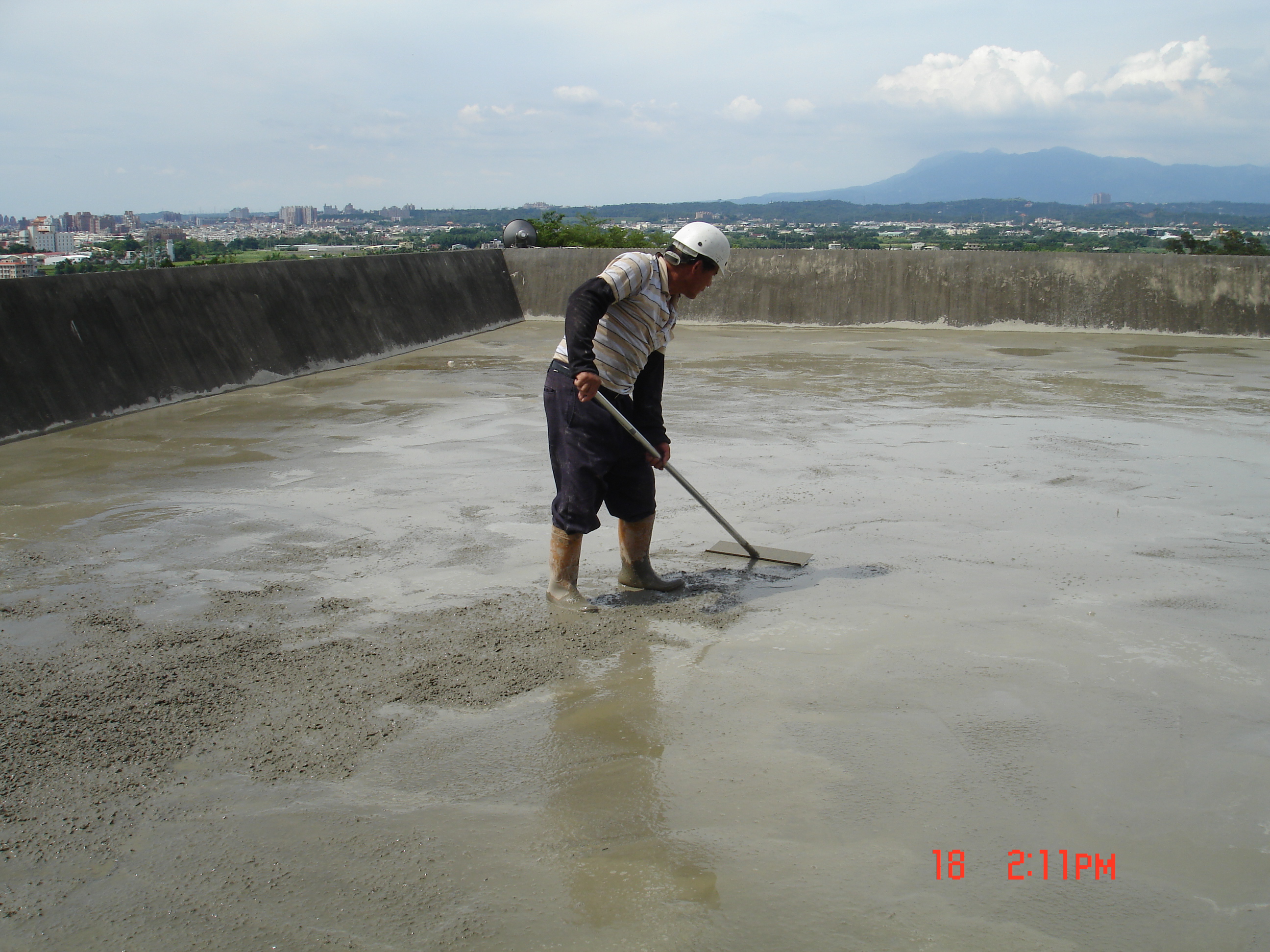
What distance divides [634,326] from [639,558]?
0.97m

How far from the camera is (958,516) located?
5082 millimetres

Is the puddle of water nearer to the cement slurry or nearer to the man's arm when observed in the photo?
the cement slurry

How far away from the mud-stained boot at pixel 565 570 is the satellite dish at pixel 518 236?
14957 mm

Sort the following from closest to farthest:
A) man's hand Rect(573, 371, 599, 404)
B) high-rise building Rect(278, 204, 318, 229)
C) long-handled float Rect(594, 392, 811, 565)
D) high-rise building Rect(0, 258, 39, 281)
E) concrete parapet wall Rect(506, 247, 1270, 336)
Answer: man's hand Rect(573, 371, 599, 404) < long-handled float Rect(594, 392, 811, 565) < high-rise building Rect(0, 258, 39, 281) < concrete parapet wall Rect(506, 247, 1270, 336) < high-rise building Rect(278, 204, 318, 229)

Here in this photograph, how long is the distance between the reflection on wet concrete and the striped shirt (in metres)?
1.25

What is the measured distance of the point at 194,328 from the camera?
356 inches

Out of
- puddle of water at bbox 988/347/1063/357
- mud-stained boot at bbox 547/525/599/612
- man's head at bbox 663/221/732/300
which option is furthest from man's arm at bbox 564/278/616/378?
puddle of water at bbox 988/347/1063/357

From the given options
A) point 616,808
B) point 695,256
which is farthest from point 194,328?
point 616,808

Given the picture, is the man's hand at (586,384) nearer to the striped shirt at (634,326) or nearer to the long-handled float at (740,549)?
the striped shirt at (634,326)

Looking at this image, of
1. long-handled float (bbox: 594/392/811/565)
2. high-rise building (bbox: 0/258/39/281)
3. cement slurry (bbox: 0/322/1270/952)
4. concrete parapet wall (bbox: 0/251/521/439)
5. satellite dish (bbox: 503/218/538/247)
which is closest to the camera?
cement slurry (bbox: 0/322/1270/952)

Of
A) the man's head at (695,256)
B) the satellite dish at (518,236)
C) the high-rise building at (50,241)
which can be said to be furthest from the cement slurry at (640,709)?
the satellite dish at (518,236)

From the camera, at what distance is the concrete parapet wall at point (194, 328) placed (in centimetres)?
738

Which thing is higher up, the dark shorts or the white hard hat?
the white hard hat
